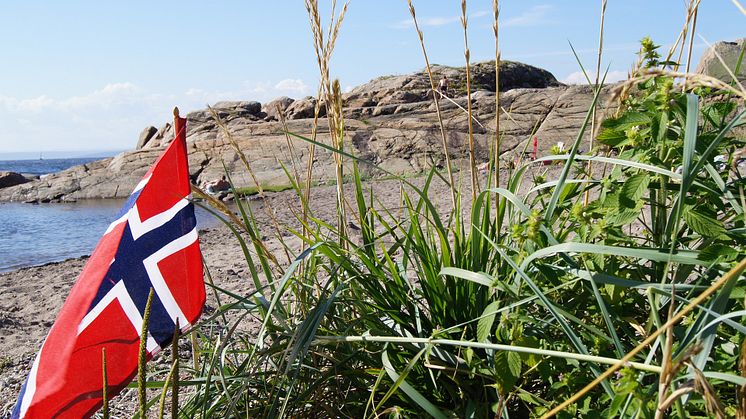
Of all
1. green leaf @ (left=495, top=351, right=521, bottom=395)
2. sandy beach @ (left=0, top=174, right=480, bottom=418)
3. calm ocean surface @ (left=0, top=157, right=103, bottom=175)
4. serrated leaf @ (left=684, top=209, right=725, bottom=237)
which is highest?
serrated leaf @ (left=684, top=209, right=725, bottom=237)

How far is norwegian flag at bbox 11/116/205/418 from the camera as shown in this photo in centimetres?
171

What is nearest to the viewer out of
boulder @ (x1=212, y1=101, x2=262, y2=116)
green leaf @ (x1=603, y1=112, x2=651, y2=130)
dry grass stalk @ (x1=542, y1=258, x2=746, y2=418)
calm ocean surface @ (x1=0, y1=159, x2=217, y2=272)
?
dry grass stalk @ (x1=542, y1=258, x2=746, y2=418)

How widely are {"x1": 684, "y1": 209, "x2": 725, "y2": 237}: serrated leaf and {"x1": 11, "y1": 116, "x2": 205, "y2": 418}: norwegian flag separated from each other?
1.28 meters

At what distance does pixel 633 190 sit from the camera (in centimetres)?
155

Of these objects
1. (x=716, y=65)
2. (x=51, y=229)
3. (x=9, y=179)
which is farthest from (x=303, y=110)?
(x=716, y=65)

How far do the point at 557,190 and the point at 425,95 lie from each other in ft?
75.7

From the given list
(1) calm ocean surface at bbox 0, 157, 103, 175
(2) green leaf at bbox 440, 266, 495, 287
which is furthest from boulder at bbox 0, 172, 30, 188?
(1) calm ocean surface at bbox 0, 157, 103, 175

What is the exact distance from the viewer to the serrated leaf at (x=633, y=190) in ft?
5.04

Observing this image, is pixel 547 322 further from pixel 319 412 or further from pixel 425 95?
pixel 425 95

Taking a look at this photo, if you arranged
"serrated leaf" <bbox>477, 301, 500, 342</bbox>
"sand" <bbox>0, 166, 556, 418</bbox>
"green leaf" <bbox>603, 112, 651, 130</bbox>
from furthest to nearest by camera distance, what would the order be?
"sand" <bbox>0, 166, 556, 418</bbox> < "green leaf" <bbox>603, 112, 651, 130</bbox> < "serrated leaf" <bbox>477, 301, 500, 342</bbox>

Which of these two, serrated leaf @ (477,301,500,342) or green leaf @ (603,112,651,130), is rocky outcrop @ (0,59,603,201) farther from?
serrated leaf @ (477,301,500,342)

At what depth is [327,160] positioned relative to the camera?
17.6 meters

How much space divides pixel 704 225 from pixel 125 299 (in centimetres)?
145

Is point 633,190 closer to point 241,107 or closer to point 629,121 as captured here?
point 629,121
